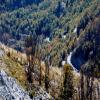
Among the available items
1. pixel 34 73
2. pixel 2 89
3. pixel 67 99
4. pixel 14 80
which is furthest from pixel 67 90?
pixel 2 89

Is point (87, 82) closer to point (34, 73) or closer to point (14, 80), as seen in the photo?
point (34, 73)

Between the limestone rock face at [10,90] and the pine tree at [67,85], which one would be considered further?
the pine tree at [67,85]

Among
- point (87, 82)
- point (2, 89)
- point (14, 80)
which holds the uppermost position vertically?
point (87, 82)

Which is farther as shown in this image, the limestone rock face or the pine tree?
the pine tree

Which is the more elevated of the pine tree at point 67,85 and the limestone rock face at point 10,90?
the pine tree at point 67,85

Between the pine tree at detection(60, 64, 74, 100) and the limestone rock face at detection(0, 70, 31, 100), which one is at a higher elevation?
the pine tree at detection(60, 64, 74, 100)

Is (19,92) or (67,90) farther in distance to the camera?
(67,90)

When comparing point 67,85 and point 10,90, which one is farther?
point 67,85

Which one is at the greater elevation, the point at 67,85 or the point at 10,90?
the point at 67,85
